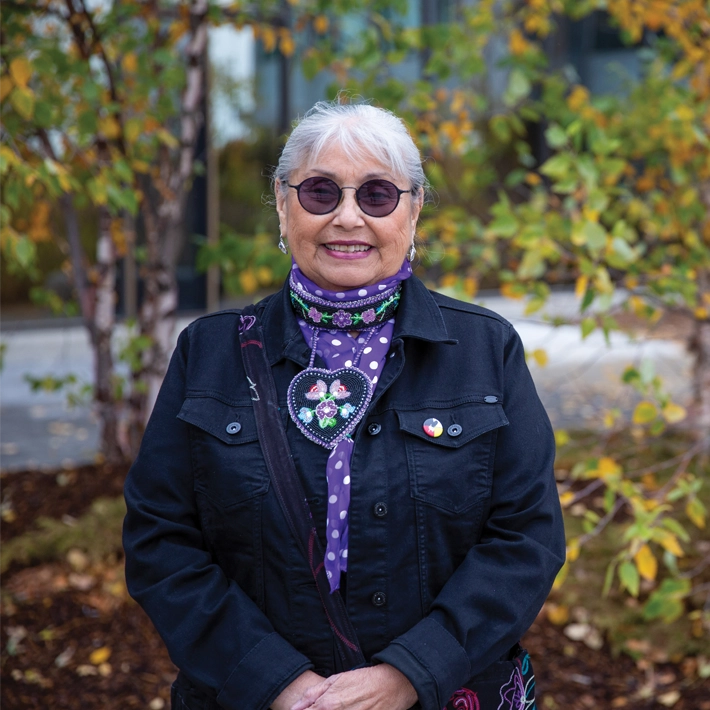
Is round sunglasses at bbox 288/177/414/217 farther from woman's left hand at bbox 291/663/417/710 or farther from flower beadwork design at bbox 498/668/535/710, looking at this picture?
flower beadwork design at bbox 498/668/535/710

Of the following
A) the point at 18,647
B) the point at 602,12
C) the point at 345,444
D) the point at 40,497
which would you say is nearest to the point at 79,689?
the point at 18,647

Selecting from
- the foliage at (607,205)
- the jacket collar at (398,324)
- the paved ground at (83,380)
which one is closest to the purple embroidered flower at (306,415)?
the jacket collar at (398,324)

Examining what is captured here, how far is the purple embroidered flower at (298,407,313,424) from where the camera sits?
177 cm

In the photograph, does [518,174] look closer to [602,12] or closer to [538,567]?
[538,567]

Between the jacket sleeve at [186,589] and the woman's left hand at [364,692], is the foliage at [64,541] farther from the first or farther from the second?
the woman's left hand at [364,692]

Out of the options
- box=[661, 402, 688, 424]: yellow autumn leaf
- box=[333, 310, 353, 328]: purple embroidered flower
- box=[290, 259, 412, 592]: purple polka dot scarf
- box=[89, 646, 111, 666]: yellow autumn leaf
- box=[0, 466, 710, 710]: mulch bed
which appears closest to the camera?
box=[290, 259, 412, 592]: purple polka dot scarf

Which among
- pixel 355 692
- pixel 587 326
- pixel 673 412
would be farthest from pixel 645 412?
pixel 355 692

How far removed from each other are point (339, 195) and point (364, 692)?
0.97 m

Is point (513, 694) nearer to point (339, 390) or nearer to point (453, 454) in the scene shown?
point (453, 454)

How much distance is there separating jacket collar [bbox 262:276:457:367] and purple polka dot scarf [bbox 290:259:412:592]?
24 mm

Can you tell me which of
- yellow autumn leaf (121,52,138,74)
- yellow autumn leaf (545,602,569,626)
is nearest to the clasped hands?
yellow autumn leaf (545,602,569,626)

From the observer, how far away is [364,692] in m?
1.63

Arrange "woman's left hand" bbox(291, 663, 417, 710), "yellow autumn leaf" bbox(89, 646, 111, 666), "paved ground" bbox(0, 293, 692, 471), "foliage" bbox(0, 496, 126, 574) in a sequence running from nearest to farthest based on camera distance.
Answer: "woman's left hand" bbox(291, 663, 417, 710)
"yellow autumn leaf" bbox(89, 646, 111, 666)
"foliage" bbox(0, 496, 126, 574)
"paved ground" bbox(0, 293, 692, 471)

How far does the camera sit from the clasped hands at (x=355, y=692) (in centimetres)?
163
